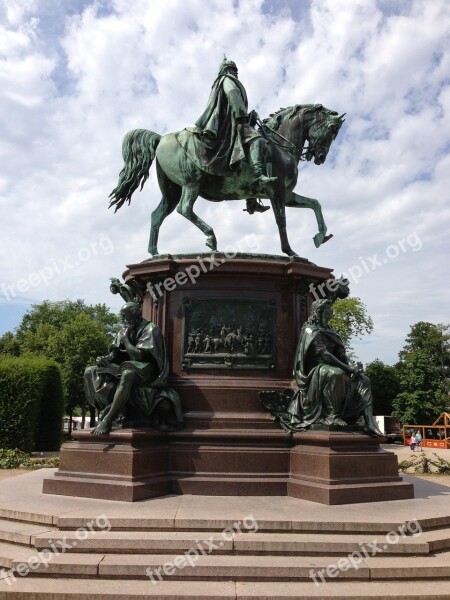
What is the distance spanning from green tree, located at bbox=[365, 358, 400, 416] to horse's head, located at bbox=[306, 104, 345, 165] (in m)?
41.6

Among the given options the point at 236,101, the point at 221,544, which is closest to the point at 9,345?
the point at 236,101

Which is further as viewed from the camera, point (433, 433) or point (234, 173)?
point (433, 433)

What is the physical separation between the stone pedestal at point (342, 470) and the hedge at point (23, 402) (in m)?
19.2

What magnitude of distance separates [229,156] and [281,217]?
1520mm

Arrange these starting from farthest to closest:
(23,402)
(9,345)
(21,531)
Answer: (9,345), (23,402), (21,531)

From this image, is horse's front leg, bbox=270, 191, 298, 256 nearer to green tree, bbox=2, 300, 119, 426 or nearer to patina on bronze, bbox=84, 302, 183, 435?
patina on bronze, bbox=84, 302, 183, 435

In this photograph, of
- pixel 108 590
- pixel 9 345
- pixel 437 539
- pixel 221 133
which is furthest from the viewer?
pixel 9 345

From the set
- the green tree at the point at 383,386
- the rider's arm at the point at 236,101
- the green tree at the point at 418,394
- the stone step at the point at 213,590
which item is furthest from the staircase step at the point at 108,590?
the green tree at the point at 383,386

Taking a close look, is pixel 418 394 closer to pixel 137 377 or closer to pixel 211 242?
pixel 211 242

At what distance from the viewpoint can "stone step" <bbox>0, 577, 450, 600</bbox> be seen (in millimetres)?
5598

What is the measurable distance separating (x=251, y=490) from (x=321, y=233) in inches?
211

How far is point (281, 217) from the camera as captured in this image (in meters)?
11.5

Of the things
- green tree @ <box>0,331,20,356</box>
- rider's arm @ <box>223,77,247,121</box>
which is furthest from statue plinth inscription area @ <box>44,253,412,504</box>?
green tree @ <box>0,331,20,356</box>

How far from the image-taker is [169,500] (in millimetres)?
8234
